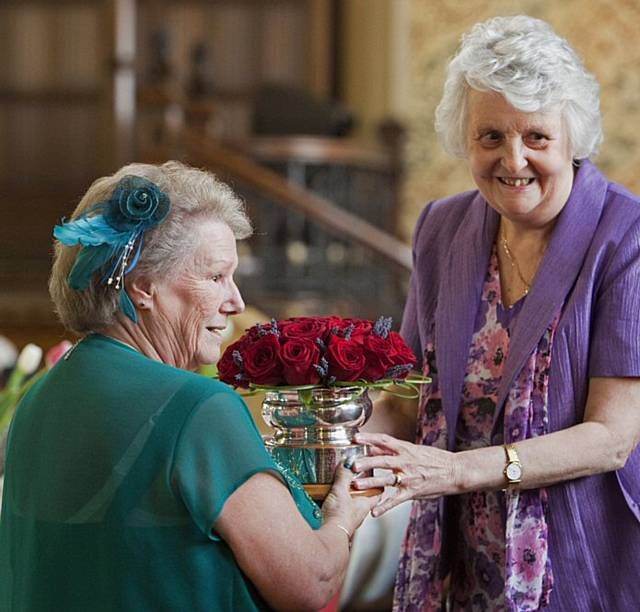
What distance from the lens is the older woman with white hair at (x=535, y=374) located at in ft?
7.05

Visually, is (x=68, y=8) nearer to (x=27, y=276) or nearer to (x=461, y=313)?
(x=27, y=276)

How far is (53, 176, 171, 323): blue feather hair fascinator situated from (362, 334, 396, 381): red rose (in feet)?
1.39

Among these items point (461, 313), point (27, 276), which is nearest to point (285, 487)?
point (461, 313)

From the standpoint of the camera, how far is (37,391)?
6.15ft

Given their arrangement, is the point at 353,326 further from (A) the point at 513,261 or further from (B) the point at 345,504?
(A) the point at 513,261

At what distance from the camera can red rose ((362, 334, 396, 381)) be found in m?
2.01

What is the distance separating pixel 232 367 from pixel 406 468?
35 cm

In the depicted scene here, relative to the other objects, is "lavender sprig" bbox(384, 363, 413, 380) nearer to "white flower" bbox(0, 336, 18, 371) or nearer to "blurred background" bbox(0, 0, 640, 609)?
"white flower" bbox(0, 336, 18, 371)

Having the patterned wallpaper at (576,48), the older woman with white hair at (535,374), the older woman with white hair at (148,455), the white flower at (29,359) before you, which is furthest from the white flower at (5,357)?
the patterned wallpaper at (576,48)

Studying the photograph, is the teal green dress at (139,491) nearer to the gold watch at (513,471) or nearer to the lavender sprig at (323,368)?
the lavender sprig at (323,368)

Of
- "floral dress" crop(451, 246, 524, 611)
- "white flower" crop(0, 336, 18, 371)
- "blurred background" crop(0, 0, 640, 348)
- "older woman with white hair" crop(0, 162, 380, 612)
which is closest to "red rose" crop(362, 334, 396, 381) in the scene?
"older woman with white hair" crop(0, 162, 380, 612)

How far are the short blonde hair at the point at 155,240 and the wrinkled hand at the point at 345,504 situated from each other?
0.46 meters

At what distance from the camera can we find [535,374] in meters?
2.23

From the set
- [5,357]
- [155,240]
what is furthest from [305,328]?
[5,357]
